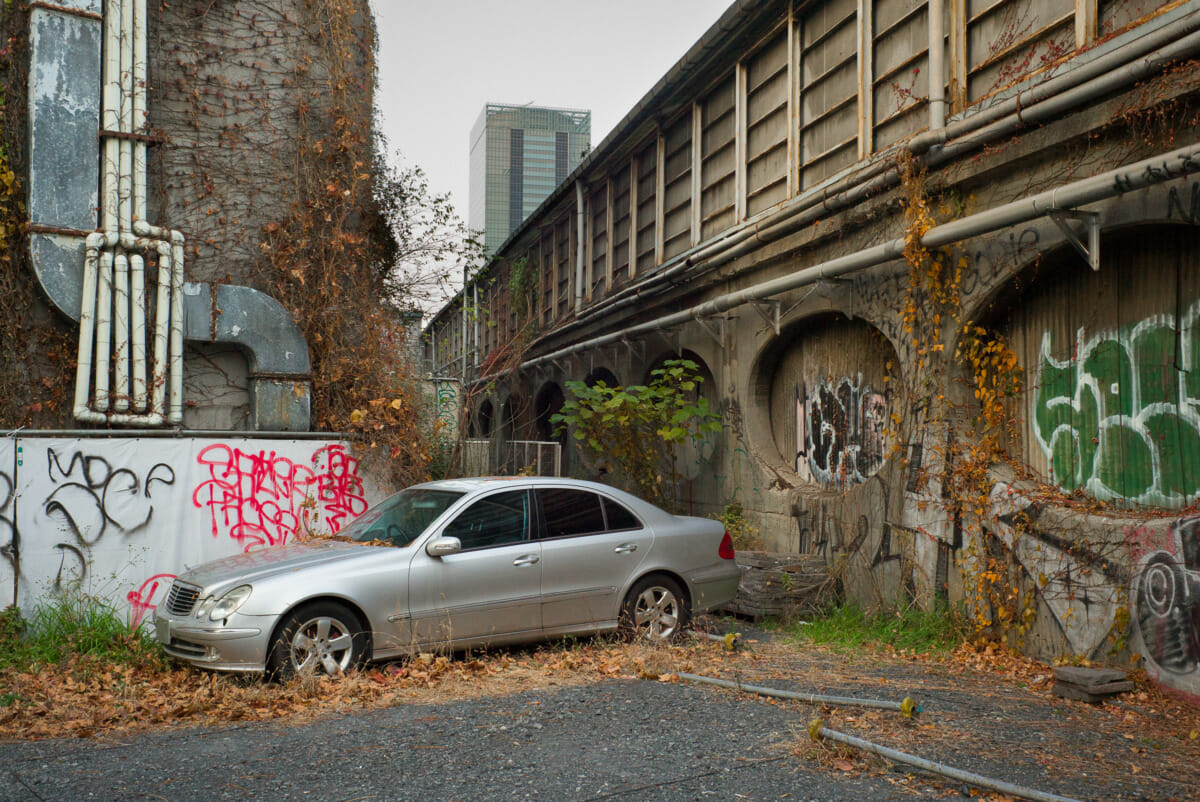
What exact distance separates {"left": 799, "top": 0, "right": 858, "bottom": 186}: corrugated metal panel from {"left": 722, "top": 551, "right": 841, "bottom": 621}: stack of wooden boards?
4.57 metres

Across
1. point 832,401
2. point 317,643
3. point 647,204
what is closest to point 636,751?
point 317,643

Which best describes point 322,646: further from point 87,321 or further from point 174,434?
point 87,321

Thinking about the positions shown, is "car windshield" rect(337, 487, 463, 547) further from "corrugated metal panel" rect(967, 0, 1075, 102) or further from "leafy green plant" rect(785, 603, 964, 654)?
"corrugated metal panel" rect(967, 0, 1075, 102)

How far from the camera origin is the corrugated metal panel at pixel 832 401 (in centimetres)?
1062

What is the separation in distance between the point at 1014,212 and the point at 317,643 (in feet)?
20.5

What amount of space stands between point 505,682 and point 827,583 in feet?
14.5

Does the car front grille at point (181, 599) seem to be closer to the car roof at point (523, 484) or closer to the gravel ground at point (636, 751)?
the gravel ground at point (636, 751)

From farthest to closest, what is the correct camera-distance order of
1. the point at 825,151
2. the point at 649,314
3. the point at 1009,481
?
the point at 649,314, the point at 825,151, the point at 1009,481

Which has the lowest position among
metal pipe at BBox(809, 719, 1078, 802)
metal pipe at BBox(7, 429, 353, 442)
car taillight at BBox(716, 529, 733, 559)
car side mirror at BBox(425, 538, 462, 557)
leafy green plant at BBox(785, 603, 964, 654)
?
leafy green plant at BBox(785, 603, 964, 654)

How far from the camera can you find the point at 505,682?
703cm

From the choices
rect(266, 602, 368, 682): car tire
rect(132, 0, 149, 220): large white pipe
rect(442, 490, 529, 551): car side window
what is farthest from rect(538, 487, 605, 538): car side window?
rect(132, 0, 149, 220): large white pipe

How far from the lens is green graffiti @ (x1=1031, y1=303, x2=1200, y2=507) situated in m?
6.93

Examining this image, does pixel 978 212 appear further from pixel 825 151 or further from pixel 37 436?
pixel 37 436

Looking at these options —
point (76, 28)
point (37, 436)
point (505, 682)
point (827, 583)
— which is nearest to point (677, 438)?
point (827, 583)
